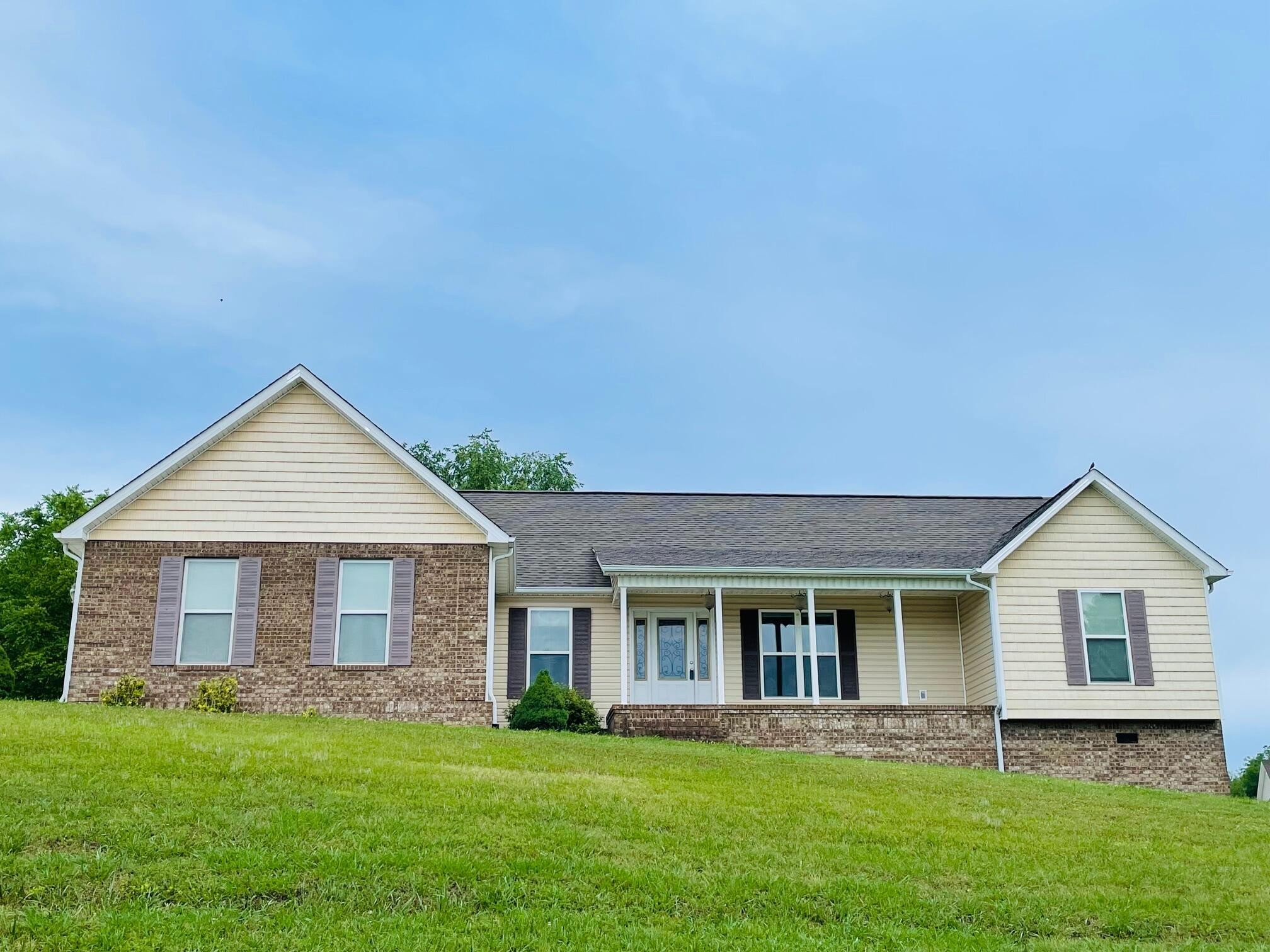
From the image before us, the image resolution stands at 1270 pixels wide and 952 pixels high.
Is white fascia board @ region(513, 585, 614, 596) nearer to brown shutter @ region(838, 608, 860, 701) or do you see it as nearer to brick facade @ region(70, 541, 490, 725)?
brick facade @ region(70, 541, 490, 725)

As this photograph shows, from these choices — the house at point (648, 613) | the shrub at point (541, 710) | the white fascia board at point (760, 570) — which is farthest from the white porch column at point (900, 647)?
the shrub at point (541, 710)

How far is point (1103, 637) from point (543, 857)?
49.4ft

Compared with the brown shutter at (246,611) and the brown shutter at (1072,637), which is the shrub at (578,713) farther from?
the brown shutter at (1072,637)

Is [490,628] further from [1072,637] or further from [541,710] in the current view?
[1072,637]

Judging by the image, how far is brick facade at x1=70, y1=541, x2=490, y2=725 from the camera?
746 inches

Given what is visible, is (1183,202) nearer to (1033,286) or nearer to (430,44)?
(1033,286)

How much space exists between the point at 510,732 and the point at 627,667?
462cm

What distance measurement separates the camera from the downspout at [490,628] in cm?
1930

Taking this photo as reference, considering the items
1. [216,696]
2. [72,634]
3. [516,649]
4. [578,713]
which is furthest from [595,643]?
[72,634]

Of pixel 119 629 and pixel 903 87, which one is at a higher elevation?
pixel 903 87

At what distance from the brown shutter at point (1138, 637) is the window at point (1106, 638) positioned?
0.08 m

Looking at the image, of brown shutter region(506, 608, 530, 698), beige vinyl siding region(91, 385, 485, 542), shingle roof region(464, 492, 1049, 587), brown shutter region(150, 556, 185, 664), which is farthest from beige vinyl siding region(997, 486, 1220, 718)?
brown shutter region(150, 556, 185, 664)

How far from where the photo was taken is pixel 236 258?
82.5 ft

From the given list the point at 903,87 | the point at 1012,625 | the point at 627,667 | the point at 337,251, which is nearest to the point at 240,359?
the point at 337,251
